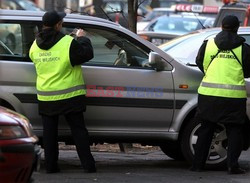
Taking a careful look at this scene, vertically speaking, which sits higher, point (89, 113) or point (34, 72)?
point (34, 72)

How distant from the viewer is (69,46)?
701cm

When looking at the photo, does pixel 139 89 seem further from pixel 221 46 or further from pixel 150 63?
pixel 221 46

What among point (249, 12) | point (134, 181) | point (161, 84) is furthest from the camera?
point (249, 12)

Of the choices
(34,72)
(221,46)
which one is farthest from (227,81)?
(34,72)

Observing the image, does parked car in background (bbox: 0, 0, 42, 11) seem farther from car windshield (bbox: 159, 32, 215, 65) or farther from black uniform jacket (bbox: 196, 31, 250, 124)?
black uniform jacket (bbox: 196, 31, 250, 124)

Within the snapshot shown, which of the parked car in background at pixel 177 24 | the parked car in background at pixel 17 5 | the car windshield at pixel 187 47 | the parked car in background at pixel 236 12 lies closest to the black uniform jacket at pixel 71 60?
the car windshield at pixel 187 47

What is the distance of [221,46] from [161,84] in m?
0.77

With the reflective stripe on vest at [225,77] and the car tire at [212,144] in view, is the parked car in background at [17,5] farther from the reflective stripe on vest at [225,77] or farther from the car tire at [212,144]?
the reflective stripe on vest at [225,77]

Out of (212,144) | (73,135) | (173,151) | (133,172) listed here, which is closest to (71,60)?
(73,135)

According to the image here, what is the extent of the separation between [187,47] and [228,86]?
90.5 inches

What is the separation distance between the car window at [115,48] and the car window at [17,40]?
0.44 m

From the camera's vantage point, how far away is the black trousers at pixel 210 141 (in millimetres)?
7305

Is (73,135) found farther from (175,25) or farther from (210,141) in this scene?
(175,25)

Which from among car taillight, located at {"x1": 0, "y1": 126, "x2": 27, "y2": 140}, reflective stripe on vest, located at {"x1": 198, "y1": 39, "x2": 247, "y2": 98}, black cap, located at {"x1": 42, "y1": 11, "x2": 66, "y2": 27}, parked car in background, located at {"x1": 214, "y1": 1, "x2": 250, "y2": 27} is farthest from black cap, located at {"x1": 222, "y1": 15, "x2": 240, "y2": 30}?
parked car in background, located at {"x1": 214, "y1": 1, "x2": 250, "y2": 27}
